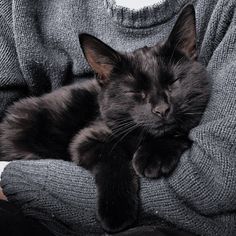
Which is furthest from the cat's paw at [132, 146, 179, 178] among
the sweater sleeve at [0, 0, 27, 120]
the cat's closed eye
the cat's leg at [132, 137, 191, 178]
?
the sweater sleeve at [0, 0, 27, 120]

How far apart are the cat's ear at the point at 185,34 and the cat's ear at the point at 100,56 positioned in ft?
0.60

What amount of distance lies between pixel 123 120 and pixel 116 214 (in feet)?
1.02

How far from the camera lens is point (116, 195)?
125 centimetres

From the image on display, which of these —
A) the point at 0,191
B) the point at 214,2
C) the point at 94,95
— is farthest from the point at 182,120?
the point at 0,191

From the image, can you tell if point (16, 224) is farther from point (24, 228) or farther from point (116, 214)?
point (116, 214)

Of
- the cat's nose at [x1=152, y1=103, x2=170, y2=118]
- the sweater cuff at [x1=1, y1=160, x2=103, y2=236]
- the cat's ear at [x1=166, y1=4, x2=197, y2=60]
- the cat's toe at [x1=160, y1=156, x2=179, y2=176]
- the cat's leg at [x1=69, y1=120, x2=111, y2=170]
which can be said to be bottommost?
the sweater cuff at [x1=1, y1=160, x2=103, y2=236]

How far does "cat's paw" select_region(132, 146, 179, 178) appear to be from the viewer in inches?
49.4

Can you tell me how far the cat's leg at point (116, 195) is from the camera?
124 cm

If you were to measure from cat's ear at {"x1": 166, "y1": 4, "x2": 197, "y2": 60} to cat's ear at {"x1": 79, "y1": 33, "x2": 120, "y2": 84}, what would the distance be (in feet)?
0.60

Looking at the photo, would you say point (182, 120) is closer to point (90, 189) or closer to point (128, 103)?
point (128, 103)

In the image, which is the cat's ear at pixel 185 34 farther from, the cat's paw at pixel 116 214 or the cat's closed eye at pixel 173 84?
the cat's paw at pixel 116 214

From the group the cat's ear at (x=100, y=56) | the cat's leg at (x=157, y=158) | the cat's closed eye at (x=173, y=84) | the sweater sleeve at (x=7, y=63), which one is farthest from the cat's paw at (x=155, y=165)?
the sweater sleeve at (x=7, y=63)

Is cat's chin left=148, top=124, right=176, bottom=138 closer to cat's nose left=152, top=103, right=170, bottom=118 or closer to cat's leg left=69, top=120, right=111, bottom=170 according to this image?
cat's nose left=152, top=103, right=170, bottom=118

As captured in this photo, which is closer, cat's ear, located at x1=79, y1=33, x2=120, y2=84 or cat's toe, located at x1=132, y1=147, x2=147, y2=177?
cat's toe, located at x1=132, y1=147, x2=147, y2=177
